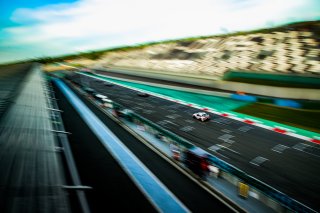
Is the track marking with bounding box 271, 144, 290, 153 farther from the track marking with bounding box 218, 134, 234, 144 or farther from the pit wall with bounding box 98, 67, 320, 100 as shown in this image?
the pit wall with bounding box 98, 67, 320, 100

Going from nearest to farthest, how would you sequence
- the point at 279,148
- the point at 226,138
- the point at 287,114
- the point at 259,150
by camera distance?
the point at 259,150 < the point at 279,148 < the point at 226,138 < the point at 287,114

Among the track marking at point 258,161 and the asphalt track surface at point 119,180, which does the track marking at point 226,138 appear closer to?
the track marking at point 258,161

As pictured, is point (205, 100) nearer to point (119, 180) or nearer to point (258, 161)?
point (258, 161)

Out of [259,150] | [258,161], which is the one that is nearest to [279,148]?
[259,150]

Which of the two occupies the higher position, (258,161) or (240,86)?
(240,86)

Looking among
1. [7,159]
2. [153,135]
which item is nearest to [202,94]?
[153,135]

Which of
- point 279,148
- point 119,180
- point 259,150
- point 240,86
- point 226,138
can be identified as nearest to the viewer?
point 119,180

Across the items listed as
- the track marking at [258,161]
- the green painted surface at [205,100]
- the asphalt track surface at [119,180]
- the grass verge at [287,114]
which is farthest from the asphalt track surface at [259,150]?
the asphalt track surface at [119,180]

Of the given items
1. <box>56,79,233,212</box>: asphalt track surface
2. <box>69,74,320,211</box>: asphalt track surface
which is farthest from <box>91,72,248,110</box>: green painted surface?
<box>56,79,233,212</box>: asphalt track surface
